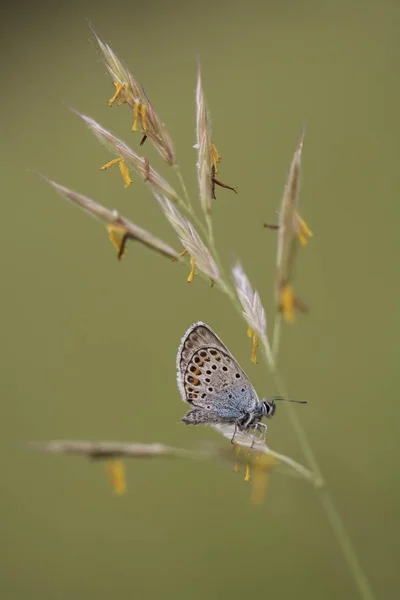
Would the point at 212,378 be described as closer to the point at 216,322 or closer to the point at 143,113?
the point at 143,113

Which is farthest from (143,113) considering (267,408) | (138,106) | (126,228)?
(267,408)

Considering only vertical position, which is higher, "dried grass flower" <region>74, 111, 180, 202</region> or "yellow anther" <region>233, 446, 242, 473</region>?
"dried grass flower" <region>74, 111, 180, 202</region>

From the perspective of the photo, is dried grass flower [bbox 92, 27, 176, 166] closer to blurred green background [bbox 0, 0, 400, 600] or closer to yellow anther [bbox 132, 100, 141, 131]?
yellow anther [bbox 132, 100, 141, 131]

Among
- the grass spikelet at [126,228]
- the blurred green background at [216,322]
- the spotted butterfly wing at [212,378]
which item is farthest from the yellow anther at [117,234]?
the blurred green background at [216,322]

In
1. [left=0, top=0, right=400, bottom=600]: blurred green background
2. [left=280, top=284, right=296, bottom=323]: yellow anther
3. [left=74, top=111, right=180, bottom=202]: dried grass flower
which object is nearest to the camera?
[left=280, top=284, right=296, bottom=323]: yellow anther

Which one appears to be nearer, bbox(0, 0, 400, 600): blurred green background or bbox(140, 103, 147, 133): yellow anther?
bbox(140, 103, 147, 133): yellow anther

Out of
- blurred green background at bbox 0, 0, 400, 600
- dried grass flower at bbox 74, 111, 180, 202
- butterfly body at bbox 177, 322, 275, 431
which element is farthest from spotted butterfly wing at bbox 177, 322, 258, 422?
blurred green background at bbox 0, 0, 400, 600

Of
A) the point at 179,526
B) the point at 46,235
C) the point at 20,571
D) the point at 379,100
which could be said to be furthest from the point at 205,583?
the point at 379,100

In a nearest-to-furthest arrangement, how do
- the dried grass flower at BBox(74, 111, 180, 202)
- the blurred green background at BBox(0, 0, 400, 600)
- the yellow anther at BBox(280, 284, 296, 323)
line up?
the yellow anther at BBox(280, 284, 296, 323) → the dried grass flower at BBox(74, 111, 180, 202) → the blurred green background at BBox(0, 0, 400, 600)
